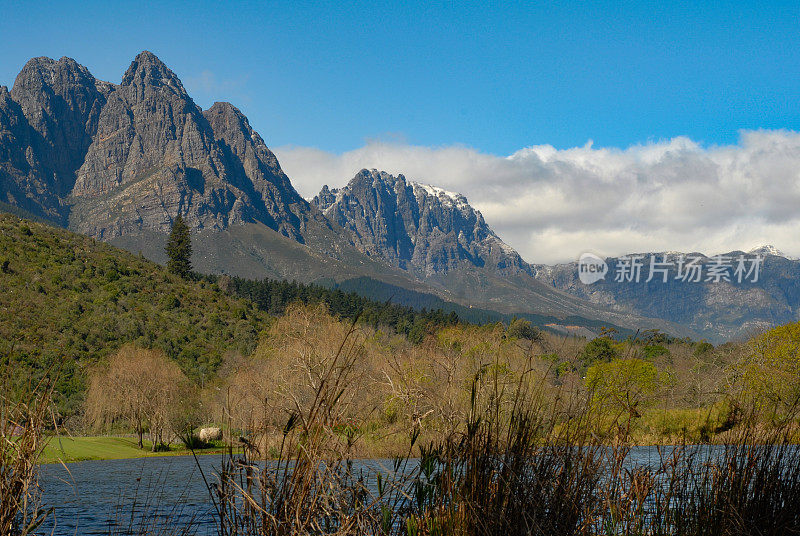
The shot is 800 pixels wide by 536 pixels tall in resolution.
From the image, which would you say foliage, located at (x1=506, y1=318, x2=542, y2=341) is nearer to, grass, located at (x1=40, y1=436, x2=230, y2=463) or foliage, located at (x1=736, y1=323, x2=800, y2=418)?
foliage, located at (x1=736, y1=323, x2=800, y2=418)

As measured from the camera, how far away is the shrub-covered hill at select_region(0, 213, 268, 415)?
56.0m

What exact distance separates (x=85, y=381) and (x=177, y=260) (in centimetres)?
5113

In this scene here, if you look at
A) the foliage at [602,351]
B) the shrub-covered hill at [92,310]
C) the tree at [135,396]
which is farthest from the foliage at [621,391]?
the foliage at [602,351]

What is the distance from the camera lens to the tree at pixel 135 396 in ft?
154

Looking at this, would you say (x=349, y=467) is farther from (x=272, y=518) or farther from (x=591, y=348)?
(x=591, y=348)

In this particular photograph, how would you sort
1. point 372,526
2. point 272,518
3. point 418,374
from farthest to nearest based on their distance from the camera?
point 418,374, point 372,526, point 272,518

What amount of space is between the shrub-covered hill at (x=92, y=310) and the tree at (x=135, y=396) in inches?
91.9

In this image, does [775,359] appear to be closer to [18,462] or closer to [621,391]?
[621,391]

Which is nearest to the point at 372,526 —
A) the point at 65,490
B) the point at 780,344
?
the point at 65,490

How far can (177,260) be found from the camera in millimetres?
103250

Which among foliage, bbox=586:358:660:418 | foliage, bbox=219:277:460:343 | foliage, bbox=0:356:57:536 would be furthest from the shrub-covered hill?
foliage, bbox=0:356:57:536

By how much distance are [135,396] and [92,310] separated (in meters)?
21.8

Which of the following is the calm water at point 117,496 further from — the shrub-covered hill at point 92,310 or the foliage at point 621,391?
the shrub-covered hill at point 92,310

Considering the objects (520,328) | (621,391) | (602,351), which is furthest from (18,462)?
Answer: (520,328)
